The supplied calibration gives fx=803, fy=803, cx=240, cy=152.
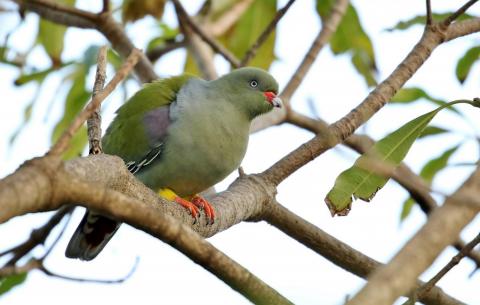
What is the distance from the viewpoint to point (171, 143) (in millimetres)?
4055

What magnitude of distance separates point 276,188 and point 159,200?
90 centimetres

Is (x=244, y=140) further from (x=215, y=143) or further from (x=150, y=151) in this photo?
(x=150, y=151)

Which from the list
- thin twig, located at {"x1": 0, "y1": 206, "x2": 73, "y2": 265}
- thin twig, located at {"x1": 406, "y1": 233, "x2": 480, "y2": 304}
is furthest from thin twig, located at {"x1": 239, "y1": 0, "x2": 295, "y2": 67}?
thin twig, located at {"x1": 406, "y1": 233, "x2": 480, "y2": 304}

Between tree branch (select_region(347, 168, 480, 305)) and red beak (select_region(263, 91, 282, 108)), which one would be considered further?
red beak (select_region(263, 91, 282, 108))

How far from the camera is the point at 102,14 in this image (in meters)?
4.61

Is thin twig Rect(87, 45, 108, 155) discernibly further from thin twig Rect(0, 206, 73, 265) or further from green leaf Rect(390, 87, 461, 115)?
green leaf Rect(390, 87, 461, 115)

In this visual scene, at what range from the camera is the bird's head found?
4.54 meters

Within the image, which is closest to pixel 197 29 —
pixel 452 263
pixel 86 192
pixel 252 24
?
pixel 252 24

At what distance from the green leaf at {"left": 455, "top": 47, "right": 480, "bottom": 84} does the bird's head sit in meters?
1.00

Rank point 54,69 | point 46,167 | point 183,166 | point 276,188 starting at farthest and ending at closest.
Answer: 1. point 54,69
2. point 183,166
3. point 276,188
4. point 46,167

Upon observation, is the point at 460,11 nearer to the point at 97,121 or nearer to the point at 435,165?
the point at 97,121

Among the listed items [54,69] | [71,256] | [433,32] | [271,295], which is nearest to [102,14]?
[54,69]

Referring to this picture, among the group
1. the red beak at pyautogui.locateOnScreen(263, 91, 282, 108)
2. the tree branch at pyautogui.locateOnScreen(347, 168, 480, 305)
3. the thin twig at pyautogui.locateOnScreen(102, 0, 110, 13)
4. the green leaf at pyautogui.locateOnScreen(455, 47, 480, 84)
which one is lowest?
the tree branch at pyautogui.locateOnScreen(347, 168, 480, 305)

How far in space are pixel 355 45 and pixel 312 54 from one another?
939mm
